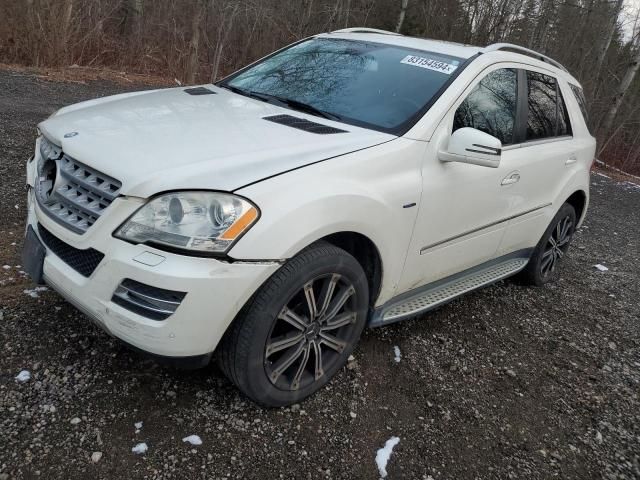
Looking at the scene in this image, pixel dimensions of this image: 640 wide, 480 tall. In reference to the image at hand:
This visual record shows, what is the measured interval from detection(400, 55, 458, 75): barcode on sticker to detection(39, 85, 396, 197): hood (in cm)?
75

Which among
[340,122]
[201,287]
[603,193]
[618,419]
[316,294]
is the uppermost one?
[340,122]

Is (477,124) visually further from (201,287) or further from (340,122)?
(201,287)

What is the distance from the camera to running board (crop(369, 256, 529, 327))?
2.94 meters

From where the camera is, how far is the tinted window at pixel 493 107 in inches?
121

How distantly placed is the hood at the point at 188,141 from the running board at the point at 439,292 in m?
0.95

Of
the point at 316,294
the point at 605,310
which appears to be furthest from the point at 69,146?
the point at 605,310

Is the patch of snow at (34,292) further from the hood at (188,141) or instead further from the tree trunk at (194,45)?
the tree trunk at (194,45)

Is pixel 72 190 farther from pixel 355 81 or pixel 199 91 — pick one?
pixel 355 81

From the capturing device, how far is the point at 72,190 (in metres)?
2.33

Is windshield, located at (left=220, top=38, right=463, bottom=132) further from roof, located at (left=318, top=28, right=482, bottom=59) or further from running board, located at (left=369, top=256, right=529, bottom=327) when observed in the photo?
running board, located at (left=369, top=256, right=529, bottom=327)

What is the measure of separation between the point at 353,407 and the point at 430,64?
2068mm

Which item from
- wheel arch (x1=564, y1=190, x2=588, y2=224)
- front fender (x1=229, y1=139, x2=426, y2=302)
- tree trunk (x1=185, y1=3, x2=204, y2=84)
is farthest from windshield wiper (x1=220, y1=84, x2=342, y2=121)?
tree trunk (x1=185, y1=3, x2=204, y2=84)

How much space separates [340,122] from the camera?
9.51 feet

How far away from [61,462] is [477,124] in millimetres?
2726
